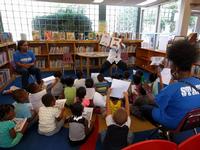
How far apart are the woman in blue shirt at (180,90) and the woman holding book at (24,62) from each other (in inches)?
117

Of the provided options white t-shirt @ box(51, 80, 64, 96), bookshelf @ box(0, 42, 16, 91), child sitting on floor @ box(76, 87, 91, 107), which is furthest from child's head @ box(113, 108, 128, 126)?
bookshelf @ box(0, 42, 16, 91)

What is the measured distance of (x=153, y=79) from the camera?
9.64 ft

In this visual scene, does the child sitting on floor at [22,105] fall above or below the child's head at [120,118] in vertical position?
below

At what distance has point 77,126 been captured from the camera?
1741mm

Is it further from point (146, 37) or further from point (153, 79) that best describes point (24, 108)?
point (146, 37)

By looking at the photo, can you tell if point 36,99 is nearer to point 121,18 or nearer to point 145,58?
point 145,58

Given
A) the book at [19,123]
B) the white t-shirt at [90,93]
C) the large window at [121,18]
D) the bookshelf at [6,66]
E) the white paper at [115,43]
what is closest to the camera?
the book at [19,123]

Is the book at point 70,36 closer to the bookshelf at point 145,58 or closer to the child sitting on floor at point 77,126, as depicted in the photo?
the bookshelf at point 145,58

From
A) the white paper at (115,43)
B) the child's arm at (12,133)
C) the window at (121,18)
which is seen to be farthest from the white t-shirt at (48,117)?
the window at (121,18)

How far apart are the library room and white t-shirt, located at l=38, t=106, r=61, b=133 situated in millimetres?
12

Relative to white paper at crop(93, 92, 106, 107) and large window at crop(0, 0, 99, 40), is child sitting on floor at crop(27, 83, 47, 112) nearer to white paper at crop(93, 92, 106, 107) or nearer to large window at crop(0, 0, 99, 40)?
white paper at crop(93, 92, 106, 107)

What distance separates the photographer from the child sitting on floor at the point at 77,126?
1.73m

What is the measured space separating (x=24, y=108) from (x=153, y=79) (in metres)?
2.22

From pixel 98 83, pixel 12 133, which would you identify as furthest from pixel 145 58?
pixel 12 133
